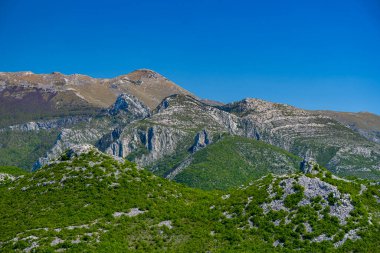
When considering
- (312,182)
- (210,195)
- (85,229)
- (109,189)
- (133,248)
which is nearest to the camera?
(133,248)

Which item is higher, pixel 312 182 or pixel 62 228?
pixel 312 182

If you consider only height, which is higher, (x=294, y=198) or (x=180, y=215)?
(x=294, y=198)

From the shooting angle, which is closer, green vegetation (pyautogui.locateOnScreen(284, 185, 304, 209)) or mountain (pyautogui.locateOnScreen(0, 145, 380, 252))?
mountain (pyautogui.locateOnScreen(0, 145, 380, 252))

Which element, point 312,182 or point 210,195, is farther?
point 210,195

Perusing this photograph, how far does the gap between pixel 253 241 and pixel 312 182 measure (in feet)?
34.5

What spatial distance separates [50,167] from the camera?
61.4 metres

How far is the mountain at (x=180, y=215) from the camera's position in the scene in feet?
136

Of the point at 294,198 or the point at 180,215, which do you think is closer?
the point at 294,198

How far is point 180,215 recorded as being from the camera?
48.4 metres

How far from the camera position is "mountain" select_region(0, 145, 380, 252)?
1629 inches

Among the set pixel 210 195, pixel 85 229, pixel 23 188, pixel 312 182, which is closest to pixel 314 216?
pixel 312 182

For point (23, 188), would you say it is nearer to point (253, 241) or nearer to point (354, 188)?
point (253, 241)

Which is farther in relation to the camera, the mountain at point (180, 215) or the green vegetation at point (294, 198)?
the green vegetation at point (294, 198)

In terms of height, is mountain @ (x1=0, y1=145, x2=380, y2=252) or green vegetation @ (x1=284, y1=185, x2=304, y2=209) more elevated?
green vegetation @ (x1=284, y1=185, x2=304, y2=209)
